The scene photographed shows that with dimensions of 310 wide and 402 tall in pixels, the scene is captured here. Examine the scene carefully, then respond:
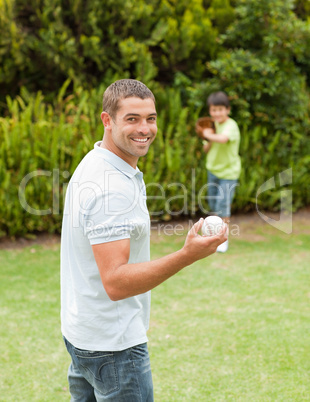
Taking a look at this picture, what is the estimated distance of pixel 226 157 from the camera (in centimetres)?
651

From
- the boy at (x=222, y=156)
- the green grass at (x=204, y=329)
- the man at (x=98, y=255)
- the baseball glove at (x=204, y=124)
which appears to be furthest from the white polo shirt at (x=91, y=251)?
the baseball glove at (x=204, y=124)

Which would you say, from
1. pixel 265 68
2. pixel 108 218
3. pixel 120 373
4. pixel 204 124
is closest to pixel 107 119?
pixel 108 218

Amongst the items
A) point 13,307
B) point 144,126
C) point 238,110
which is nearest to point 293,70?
point 238,110

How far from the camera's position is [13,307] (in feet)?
15.4

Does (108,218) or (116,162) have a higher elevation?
(116,162)

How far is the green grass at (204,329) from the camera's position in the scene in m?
3.44

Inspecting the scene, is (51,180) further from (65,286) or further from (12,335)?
(65,286)

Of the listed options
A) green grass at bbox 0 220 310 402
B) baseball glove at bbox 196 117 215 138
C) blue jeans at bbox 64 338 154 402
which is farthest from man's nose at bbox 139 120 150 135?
baseball glove at bbox 196 117 215 138

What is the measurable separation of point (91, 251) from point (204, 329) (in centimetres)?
259

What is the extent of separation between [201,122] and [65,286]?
5086 mm

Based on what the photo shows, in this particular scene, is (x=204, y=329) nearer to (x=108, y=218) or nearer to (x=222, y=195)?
(x=222, y=195)

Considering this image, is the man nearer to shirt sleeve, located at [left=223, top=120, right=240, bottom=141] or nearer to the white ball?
the white ball

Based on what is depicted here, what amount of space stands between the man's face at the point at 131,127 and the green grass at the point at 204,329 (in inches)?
79.5

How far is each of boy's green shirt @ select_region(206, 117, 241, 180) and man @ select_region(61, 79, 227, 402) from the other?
14.7ft
